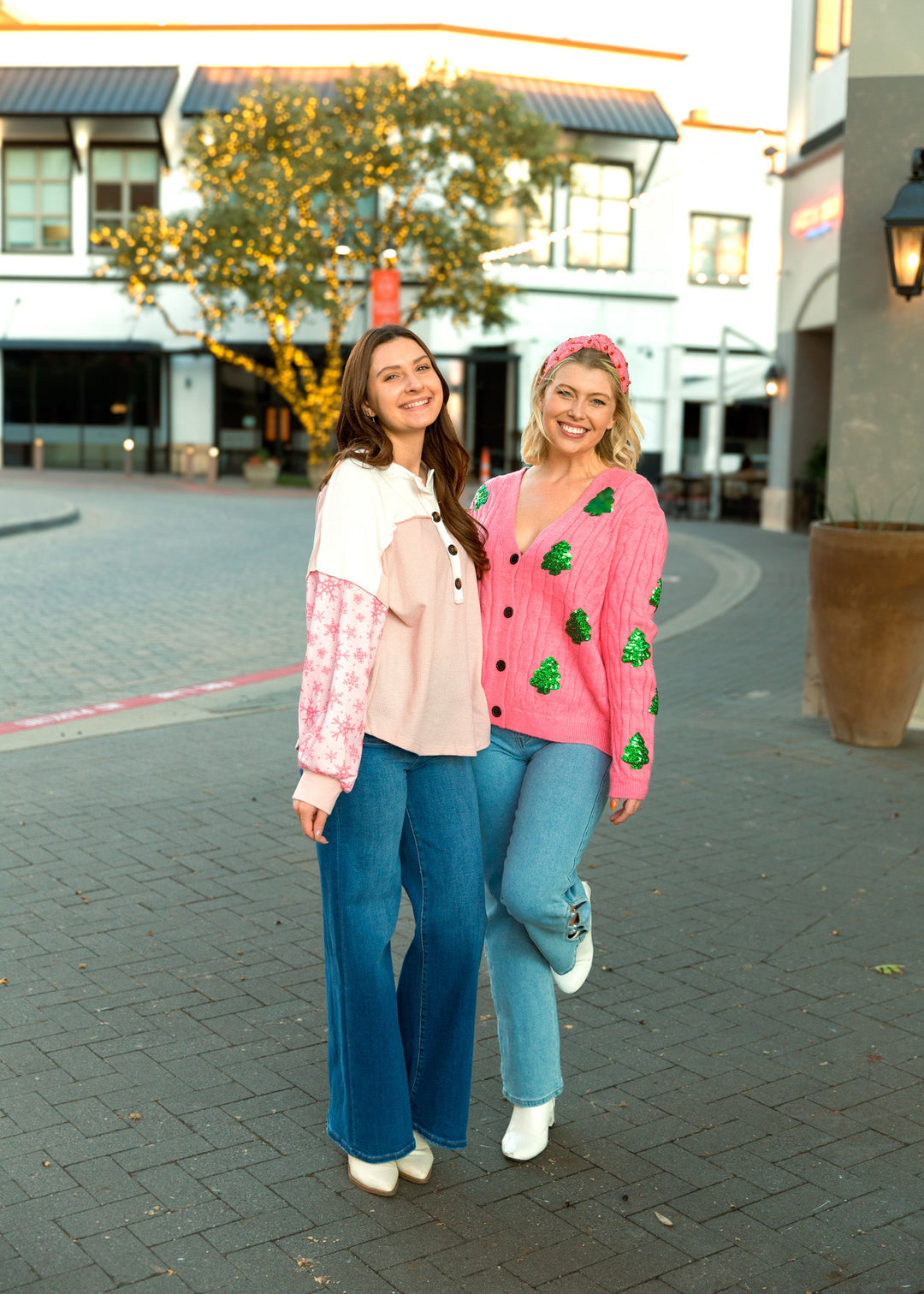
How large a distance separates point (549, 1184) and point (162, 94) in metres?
37.3

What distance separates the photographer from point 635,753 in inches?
133

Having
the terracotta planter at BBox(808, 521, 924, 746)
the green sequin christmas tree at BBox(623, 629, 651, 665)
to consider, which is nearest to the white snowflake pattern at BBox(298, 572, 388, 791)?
the green sequin christmas tree at BBox(623, 629, 651, 665)

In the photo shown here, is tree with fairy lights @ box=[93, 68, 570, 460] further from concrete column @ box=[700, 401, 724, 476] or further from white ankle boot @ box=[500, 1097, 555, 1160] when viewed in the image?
white ankle boot @ box=[500, 1097, 555, 1160]

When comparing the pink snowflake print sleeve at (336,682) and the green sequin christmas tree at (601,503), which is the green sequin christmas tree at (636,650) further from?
the pink snowflake print sleeve at (336,682)

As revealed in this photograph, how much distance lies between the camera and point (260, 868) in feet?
18.4

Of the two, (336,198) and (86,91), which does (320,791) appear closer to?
(336,198)

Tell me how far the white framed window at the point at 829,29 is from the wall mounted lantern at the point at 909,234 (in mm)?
13169

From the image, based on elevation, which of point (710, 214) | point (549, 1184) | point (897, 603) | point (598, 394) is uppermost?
point (710, 214)

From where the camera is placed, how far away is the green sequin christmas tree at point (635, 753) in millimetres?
3387

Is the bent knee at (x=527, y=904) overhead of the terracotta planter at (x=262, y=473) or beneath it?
beneath

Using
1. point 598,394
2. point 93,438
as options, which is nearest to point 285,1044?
point 598,394

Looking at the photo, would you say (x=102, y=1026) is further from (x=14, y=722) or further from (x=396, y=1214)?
(x=14, y=722)

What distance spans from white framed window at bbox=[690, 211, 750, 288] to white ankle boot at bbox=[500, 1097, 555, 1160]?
1515 inches

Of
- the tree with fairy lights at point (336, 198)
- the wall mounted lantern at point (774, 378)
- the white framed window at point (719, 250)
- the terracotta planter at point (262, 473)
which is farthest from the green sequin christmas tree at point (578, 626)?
the white framed window at point (719, 250)
